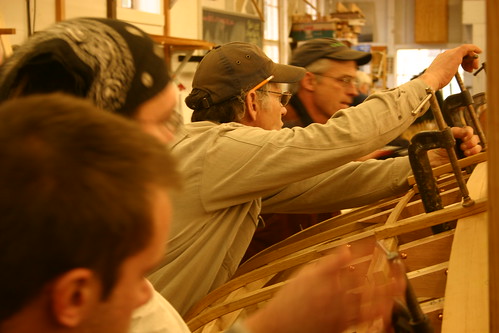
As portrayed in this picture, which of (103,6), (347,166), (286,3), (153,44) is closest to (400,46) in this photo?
(286,3)

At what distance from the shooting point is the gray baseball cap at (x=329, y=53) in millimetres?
3846

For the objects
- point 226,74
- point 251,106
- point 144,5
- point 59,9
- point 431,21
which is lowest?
point 251,106

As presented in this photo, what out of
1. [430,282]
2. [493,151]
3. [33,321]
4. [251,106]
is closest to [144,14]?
[251,106]

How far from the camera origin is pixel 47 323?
0.73 m

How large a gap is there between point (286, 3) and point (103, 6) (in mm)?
7488

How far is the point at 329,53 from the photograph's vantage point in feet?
12.7

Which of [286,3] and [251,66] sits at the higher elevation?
[286,3]

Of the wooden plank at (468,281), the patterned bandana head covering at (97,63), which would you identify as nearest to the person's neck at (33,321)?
the patterned bandana head covering at (97,63)

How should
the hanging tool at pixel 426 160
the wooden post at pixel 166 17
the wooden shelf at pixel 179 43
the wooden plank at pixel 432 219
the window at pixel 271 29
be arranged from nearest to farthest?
the wooden plank at pixel 432 219, the hanging tool at pixel 426 160, the wooden shelf at pixel 179 43, the wooden post at pixel 166 17, the window at pixel 271 29

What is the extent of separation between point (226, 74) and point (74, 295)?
6.70 feet

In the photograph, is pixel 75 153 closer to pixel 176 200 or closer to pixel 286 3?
pixel 176 200

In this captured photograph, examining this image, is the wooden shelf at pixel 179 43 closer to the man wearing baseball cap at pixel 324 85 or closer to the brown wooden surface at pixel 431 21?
the man wearing baseball cap at pixel 324 85

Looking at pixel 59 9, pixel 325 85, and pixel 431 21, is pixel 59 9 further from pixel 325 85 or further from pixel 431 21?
pixel 431 21

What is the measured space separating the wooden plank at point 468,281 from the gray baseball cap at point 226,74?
3.37 feet
